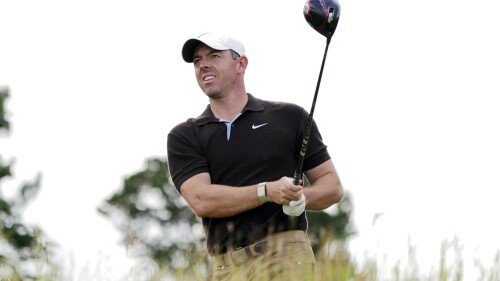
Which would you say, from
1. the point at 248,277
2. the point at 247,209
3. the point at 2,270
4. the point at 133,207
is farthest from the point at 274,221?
the point at 133,207

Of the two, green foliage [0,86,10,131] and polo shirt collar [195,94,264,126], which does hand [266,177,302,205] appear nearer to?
polo shirt collar [195,94,264,126]

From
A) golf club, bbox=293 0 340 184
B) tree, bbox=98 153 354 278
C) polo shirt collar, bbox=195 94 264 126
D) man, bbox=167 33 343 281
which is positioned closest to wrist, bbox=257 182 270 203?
man, bbox=167 33 343 281

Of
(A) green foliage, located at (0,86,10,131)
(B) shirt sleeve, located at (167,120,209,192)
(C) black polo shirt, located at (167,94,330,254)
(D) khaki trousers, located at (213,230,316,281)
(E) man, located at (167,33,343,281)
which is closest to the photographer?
(D) khaki trousers, located at (213,230,316,281)

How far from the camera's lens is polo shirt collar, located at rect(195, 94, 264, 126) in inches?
348

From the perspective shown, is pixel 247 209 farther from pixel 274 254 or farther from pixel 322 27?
pixel 322 27

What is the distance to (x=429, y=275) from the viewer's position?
6.67 m

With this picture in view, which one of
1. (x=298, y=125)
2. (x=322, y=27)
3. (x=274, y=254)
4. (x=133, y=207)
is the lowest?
(x=133, y=207)

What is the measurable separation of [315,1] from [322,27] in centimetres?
18

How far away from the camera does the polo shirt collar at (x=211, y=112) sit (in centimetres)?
885

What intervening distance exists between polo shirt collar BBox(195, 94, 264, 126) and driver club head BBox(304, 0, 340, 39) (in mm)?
646

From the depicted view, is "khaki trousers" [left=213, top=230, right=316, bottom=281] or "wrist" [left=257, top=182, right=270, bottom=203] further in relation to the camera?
"wrist" [left=257, top=182, right=270, bottom=203]

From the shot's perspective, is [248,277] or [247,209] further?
[247,209]

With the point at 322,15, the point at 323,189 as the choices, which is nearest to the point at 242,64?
the point at 322,15

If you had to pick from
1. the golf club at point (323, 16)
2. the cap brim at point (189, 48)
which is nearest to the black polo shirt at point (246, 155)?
the golf club at point (323, 16)
